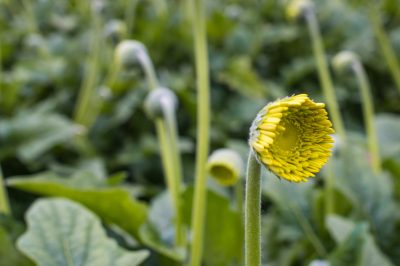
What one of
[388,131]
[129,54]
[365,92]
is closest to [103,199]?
[129,54]

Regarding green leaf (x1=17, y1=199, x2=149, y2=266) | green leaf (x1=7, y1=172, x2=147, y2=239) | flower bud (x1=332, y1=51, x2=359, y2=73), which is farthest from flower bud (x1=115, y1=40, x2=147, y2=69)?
flower bud (x1=332, y1=51, x2=359, y2=73)

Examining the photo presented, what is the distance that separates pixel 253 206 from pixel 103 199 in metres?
0.46

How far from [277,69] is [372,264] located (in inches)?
46.4

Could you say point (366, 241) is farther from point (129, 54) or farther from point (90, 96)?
point (90, 96)

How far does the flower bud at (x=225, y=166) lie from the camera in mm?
825

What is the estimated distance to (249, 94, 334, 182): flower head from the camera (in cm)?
41

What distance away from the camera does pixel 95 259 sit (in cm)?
68

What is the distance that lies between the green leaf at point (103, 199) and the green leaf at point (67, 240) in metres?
0.11

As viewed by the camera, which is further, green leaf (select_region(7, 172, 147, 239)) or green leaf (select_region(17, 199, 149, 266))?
green leaf (select_region(7, 172, 147, 239))

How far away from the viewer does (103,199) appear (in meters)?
0.86

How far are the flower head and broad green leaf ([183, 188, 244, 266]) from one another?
0.49 meters

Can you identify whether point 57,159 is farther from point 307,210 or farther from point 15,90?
point 307,210

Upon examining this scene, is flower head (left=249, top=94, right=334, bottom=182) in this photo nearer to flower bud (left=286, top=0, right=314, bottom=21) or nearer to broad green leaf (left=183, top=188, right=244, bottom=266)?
broad green leaf (left=183, top=188, right=244, bottom=266)

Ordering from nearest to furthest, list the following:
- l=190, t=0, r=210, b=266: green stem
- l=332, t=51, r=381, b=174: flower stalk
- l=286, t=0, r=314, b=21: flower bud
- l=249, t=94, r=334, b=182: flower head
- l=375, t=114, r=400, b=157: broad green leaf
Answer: l=249, t=94, r=334, b=182: flower head
l=190, t=0, r=210, b=266: green stem
l=332, t=51, r=381, b=174: flower stalk
l=286, t=0, r=314, b=21: flower bud
l=375, t=114, r=400, b=157: broad green leaf
